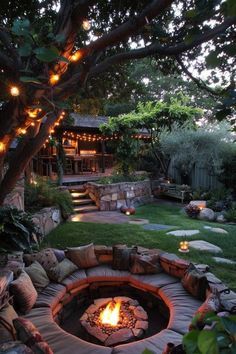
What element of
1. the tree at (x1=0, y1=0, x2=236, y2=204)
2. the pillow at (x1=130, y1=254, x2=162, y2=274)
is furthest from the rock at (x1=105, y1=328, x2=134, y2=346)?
the tree at (x1=0, y1=0, x2=236, y2=204)

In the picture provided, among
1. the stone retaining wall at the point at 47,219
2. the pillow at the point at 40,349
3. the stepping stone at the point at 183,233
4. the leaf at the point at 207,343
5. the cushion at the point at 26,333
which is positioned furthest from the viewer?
the stepping stone at the point at 183,233

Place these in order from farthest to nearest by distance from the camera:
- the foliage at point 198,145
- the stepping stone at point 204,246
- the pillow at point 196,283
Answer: the foliage at point 198,145 → the stepping stone at point 204,246 → the pillow at point 196,283

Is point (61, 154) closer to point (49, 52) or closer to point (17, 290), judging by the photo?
point (17, 290)

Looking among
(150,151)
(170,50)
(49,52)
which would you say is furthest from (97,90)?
(150,151)

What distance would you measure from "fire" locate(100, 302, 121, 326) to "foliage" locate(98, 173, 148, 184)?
26.0 ft

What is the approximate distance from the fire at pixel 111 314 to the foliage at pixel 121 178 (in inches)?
312

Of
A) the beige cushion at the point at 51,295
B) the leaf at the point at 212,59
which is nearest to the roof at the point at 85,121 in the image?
the beige cushion at the point at 51,295

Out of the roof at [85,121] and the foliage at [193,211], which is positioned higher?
the roof at [85,121]

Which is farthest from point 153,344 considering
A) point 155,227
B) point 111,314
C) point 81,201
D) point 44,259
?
point 81,201

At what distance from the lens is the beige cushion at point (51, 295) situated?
376 centimetres

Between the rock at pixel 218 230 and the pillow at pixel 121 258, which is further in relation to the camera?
the rock at pixel 218 230

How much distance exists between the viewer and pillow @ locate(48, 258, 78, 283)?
4.31 m

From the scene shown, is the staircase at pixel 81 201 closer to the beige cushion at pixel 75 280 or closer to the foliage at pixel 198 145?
the foliage at pixel 198 145

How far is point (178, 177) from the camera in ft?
50.1
